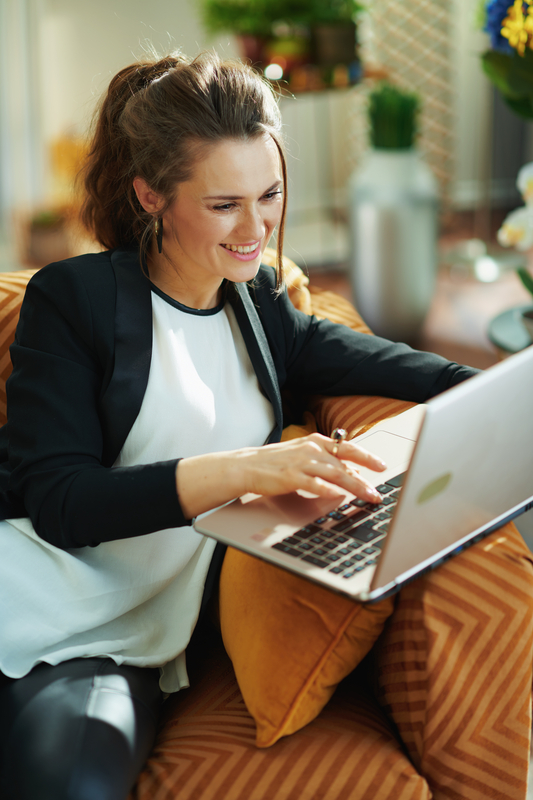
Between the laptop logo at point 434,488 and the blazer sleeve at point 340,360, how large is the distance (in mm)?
489

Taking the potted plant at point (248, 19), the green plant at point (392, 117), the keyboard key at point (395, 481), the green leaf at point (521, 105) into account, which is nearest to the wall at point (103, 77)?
the potted plant at point (248, 19)

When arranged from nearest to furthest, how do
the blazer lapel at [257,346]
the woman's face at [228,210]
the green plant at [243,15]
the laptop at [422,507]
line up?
the laptop at [422,507], the woman's face at [228,210], the blazer lapel at [257,346], the green plant at [243,15]

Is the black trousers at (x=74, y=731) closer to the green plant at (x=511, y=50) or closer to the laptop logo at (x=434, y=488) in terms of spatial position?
the laptop logo at (x=434, y=488)

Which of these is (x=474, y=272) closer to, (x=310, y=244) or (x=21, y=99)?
(x=310, y=244)

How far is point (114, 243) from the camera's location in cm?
126

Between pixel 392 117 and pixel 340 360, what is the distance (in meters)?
1.75

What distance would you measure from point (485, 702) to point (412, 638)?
109 mm

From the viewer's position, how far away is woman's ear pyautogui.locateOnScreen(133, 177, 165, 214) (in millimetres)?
1101

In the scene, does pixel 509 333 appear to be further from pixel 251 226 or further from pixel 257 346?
pixel 251 226

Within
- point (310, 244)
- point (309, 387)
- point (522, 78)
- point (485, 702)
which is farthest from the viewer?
point (310, 244)

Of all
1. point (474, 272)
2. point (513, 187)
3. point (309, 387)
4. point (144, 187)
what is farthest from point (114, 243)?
point (513, 187)

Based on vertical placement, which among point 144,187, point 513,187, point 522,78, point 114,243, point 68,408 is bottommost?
point 513,187

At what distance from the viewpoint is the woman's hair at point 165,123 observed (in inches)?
41.1

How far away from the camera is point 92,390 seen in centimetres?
105
